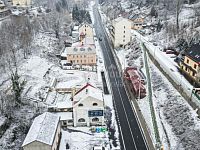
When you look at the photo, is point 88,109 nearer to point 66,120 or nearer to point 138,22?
point 66,120

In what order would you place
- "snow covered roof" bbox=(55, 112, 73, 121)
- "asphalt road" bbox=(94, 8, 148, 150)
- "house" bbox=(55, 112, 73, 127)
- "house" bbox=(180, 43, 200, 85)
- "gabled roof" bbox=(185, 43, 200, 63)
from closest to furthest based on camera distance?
1. "asphalt road" bbox=(94, 8, 148, 150)
2. "house" bbox=(55, 112, 73, 127)
3. "snow covered roof" bbox=(55, 112, 73, 121)
4. "house" bbox=(180, 43, 200, 85)
5. "gabled roof" bbox=(185, 43, 200, 63)

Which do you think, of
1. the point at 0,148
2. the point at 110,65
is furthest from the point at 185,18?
the point at 0,148

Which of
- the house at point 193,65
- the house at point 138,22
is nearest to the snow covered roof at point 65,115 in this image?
the house at point 193,65

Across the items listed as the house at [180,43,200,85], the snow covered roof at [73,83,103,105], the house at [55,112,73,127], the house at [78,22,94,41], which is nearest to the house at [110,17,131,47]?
the house at [78,22,94,41]

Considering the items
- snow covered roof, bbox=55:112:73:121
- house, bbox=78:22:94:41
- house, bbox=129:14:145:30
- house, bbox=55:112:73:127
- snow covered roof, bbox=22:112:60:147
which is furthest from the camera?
house, bbox=129:14:145:30

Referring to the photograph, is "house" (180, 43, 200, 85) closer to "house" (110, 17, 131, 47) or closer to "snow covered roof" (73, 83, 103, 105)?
"snow covered roof" (73, 83, 103, 105)

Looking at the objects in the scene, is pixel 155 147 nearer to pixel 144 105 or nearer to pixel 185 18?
pixel 144 105

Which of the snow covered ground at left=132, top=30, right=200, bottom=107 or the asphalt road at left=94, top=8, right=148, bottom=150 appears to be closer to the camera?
the asphalt road at left=94, top=8, right=148, bottom=150

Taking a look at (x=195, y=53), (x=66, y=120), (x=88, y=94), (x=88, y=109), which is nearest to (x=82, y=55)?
(x=88, y=94)
